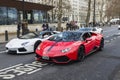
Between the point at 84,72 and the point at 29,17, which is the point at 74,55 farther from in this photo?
the point at 29,17

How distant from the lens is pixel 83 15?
134125mm

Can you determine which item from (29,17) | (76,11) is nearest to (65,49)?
(29,17)

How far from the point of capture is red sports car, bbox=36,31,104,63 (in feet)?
35.1

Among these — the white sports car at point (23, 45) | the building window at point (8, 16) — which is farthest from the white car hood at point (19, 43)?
the building window at point (8, 16)

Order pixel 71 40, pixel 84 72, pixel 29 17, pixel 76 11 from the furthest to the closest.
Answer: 1. pixel 76 11
2. pixel 29 17
3. pixel 71 40
4. pixel 84 72

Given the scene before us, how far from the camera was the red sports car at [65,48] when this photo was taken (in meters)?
10.7

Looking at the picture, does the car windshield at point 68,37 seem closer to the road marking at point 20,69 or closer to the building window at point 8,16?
the road marking at point 20,69

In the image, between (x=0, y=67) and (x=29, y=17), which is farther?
(x=29, y=17)

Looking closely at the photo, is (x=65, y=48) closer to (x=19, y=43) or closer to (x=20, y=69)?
(x=20, y=69)

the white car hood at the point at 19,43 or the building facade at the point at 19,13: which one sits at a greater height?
the building facade at the point at 19,13

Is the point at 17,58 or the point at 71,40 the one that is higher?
the point at 71,40

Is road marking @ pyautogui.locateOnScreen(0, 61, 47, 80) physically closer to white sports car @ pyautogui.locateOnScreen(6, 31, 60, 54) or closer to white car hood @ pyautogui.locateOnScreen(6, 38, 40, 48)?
white sports car @ pyautogui.locateOnScreen(6, 31, 60, 54)

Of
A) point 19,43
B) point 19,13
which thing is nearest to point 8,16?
point 19,13

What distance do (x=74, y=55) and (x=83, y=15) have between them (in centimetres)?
12409
